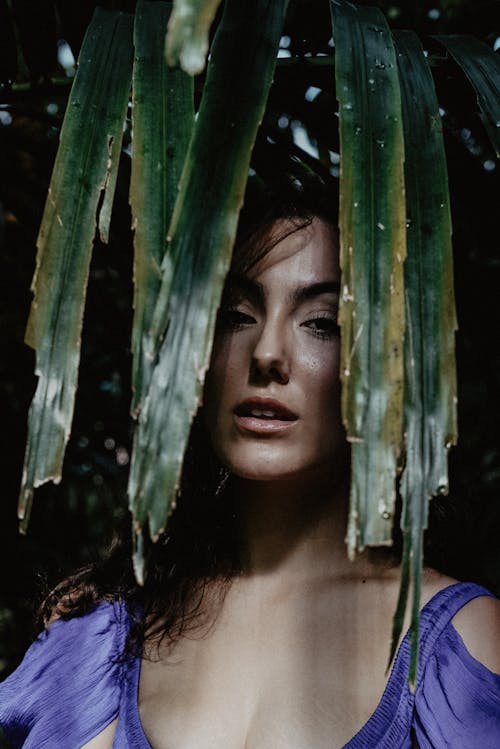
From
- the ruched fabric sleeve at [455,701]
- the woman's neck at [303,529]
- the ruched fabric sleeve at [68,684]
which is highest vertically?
the woman's neck at [303,529]

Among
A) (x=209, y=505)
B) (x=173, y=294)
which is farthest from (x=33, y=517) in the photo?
(x=173, y=294)

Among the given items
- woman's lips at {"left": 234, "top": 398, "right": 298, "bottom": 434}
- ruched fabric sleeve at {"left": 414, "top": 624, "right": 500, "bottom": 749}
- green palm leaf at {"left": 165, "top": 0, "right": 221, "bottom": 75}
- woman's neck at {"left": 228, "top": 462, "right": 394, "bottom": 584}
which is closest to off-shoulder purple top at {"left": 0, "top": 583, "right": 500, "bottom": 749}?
ruched fabric sleeve at {"left": 414, "top": 624, "right": 500, "bottom": 749}

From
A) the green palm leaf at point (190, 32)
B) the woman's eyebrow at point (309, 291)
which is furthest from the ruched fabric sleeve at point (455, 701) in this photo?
the green palm leaf at point (190, 32)

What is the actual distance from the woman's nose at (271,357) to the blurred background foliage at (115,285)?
0.77ft

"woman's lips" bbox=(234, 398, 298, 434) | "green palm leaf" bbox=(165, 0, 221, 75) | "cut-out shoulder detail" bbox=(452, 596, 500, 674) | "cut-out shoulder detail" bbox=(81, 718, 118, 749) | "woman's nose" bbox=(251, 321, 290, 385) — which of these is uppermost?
"green palm leaf" bbox=(165, 0, 221, 75)

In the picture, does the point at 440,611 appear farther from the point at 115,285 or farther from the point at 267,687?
the point at 115,285

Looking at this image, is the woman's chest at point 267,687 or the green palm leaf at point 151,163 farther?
the woman's chest at point 267,687

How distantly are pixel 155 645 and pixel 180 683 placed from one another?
84 millimetres

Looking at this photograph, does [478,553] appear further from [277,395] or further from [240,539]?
[277,395]

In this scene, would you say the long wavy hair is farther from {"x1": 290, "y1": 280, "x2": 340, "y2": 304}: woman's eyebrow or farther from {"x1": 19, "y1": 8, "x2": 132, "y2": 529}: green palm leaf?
{"x1": 19, "y1": 8, "x2": 132, "y2": 529}: green palm leaf

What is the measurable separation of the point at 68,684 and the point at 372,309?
2.69 ft

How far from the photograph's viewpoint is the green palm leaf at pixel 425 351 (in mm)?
505

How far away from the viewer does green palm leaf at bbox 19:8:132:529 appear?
1.78ft

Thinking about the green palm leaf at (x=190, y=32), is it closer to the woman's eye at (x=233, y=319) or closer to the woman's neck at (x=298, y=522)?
the woman's eye at (x=233, y=319)
